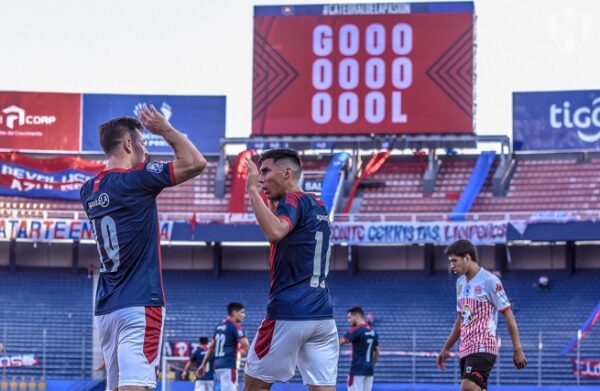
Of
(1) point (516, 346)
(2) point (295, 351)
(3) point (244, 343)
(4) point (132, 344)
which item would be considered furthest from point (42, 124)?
(4) point (132, 344)

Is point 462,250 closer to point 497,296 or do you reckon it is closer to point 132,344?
point 497,296

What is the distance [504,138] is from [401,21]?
580 centimetres

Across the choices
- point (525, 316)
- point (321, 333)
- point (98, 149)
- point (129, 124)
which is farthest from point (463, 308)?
point (98, 149)

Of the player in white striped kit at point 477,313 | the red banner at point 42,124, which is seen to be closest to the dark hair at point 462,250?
the player in white striped kit at point 477,313

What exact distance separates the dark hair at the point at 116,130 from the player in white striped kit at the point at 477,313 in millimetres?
5259

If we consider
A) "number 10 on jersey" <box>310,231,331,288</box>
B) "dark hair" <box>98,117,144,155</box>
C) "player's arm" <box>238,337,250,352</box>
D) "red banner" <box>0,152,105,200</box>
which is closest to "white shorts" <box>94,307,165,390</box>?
"dark hair" <box>98,117,144,155</box>

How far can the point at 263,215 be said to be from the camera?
913cm

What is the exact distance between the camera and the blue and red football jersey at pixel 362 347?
2122 cm

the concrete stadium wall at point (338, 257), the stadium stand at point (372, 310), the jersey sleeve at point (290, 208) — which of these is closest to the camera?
the jersey sleeve at point (290, 208)

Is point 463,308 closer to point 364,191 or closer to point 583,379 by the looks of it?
point 583,379

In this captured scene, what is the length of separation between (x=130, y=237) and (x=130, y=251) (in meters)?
0.09

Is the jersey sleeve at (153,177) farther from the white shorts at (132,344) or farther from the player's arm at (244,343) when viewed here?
the player's arm at (244,343)

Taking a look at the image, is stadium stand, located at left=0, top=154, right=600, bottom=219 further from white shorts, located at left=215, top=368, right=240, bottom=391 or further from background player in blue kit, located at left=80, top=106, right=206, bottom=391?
background player in blue kit, located at left=80, top=106, right=206, bottom=391

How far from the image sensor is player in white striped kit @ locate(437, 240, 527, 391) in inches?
499
